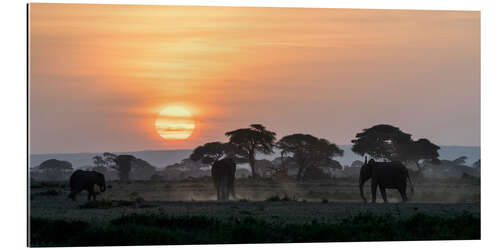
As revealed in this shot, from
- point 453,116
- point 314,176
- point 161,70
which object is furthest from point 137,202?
point 314,176

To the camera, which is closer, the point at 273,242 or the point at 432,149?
the point at 273,242

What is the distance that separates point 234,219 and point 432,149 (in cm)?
2553

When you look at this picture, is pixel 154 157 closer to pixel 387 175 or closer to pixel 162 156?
pixel 162 156

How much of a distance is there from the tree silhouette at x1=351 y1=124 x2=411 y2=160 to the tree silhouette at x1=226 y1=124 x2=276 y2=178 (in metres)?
4.74

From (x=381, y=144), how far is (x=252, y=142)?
24.5 ft

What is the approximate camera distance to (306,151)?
68188mm

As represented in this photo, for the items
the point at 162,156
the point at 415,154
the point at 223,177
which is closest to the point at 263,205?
the point at 223,177

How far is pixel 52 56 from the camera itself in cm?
3541

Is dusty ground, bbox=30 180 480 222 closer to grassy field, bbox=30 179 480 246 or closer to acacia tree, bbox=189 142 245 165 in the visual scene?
grassy field, bbox=30 179 480 246

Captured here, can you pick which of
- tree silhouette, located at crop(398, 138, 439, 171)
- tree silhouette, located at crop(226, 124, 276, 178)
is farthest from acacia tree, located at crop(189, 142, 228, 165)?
tree silhouette, located at crop(398, 138, 439, 171)

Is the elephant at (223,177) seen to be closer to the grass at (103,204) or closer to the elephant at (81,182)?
the elephant at (81,182)

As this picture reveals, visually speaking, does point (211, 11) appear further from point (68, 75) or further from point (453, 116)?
point (453, 116)

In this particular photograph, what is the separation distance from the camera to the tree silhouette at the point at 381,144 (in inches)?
2387

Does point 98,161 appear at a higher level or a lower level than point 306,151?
lower
